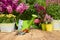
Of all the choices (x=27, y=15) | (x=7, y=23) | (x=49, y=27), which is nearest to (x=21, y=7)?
(x=27, y=15)

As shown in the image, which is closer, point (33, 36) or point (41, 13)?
point (33, 36)

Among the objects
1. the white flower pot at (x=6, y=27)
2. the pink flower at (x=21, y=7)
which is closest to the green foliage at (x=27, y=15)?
the pink flower at (x=21, y=7)

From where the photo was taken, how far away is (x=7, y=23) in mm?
1623

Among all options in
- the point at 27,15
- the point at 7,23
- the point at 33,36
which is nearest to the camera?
the point at 33,36

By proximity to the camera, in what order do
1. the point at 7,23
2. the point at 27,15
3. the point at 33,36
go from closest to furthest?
the point at 33,36, the point at 7,23, the point at 27,15

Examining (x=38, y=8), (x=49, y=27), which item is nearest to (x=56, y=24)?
(x=49, y=27)

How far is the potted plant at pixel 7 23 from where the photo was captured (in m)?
1.63

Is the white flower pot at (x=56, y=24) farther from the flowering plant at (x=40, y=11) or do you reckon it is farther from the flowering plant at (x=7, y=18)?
the flowering plant at (x=7, y=18)

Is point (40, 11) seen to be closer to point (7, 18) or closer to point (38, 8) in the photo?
point (38, 8)

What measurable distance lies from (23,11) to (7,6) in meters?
0.15

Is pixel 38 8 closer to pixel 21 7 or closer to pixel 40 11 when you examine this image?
pixel 40 11

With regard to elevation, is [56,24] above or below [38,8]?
below

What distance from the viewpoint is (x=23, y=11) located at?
173 centimetres

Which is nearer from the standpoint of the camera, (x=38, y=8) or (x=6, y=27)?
(x=6, y=27)
